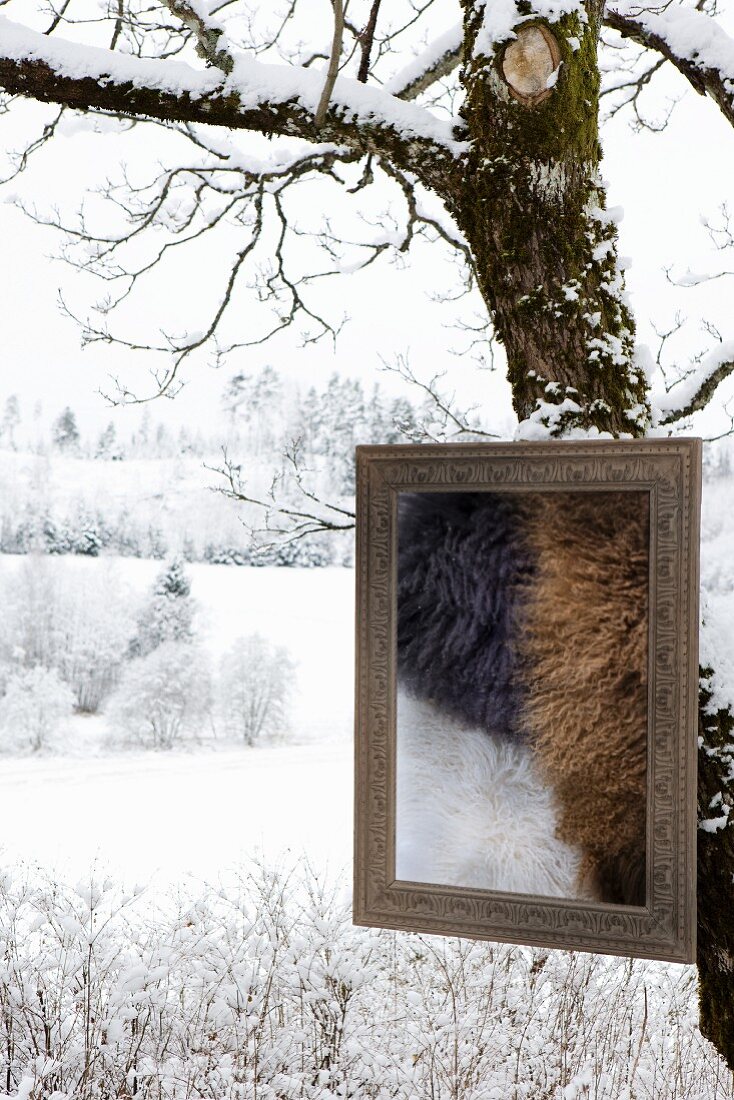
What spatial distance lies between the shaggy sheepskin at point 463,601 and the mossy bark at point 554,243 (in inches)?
9.2

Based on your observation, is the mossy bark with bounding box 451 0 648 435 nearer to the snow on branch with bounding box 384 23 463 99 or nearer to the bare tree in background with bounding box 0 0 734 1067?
the bare tree in background with bounding box 0 0 734 1067

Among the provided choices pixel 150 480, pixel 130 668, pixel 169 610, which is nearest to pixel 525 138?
pixel 150 480

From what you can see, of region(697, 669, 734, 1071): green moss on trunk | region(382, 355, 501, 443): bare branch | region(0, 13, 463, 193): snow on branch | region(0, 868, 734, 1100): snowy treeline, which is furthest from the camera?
region(382, 355, 501, 443): bare branch

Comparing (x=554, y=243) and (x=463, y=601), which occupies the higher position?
(x=554, y=243)

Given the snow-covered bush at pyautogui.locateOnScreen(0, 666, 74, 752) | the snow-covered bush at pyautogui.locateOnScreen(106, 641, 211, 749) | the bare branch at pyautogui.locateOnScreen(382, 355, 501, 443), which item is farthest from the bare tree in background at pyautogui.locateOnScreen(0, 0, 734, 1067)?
the snow-covered bush at pyautogui.locateOnScreen(0, 666, 74, 752)

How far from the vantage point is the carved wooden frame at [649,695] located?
50.0 inches

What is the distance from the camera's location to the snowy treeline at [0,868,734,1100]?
209 centimetres

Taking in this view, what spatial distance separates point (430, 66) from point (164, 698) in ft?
18.9

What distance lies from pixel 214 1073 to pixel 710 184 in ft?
11.3

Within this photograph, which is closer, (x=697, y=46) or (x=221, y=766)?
(x=697, y=46)

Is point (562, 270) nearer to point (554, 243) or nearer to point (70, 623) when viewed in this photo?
point (554, 243)

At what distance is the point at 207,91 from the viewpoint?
168 centimetres

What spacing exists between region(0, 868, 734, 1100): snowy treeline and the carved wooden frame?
847mm

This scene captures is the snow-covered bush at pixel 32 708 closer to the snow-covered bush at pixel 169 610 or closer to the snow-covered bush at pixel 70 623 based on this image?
the snow-covered bush at pixel 70 623
